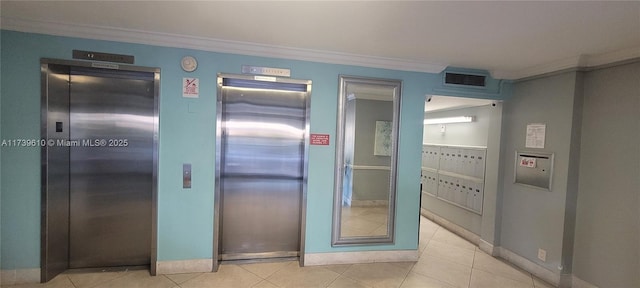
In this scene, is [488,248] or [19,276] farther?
[488,248]

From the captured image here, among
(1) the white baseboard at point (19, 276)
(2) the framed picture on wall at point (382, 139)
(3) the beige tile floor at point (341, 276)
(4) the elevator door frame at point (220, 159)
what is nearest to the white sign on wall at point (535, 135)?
(3) the beige tile floor at point (341, 276)

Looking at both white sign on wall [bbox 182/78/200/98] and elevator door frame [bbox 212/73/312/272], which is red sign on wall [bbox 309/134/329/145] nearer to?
elevator door frame [bbox 212/73/312/272]

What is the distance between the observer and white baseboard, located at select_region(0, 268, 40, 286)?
2.50 m

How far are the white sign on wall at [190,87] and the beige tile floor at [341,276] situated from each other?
1.88m

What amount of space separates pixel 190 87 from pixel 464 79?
3264 millimetres

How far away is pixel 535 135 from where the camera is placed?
3.24m

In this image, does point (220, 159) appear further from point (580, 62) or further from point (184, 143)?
point (580, 62)

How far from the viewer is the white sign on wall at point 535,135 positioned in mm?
3170

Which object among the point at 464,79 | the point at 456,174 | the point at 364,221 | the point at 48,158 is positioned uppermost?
the point at 464,79

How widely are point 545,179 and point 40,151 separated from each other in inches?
207

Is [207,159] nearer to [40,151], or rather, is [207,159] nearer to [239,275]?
[239,275]

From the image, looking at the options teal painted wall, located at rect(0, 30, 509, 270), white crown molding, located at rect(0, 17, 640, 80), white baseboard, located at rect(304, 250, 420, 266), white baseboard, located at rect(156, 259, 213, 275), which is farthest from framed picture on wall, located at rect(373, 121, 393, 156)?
white baseboard, located at rect(156, 259, 213, 275)

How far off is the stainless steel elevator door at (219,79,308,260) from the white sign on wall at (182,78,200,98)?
0.32 meters

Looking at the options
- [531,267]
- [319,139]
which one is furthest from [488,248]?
[319,139]
